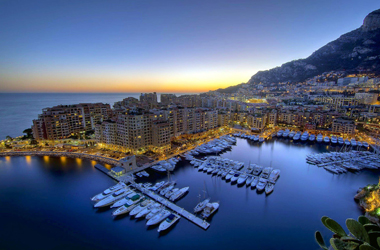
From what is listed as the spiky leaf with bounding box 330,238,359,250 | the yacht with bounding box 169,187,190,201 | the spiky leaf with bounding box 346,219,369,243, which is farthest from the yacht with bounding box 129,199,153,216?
the spiky leaf with bounding box 346,219,369,243

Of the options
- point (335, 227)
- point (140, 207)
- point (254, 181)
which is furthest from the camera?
point (254, 181)

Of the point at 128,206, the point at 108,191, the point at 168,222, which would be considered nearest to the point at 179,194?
the point at 168,222

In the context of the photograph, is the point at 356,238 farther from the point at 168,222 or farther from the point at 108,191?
the point at 108,191

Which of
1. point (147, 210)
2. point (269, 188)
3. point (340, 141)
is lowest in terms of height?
point (269, 188)

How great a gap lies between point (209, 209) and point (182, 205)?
110 inches

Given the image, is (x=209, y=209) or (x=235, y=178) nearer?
(x=209, y=209)

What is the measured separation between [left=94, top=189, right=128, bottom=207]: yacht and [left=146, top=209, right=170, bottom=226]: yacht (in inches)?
191

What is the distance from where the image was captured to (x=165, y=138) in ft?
102

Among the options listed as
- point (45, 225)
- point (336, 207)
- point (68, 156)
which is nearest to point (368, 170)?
point (336, 207)

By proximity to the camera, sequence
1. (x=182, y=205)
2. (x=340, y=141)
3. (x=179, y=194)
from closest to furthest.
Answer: (x=182, y=205)
(x=179, y=194)
(x=340, y=141)

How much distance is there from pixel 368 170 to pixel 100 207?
116 ft

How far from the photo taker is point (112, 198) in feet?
58.5

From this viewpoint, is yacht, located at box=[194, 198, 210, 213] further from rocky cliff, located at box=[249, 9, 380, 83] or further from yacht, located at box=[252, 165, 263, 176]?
rocky cliff, located at box=[249, 9, 380, 83]

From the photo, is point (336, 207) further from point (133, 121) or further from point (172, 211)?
point (133, 121)
